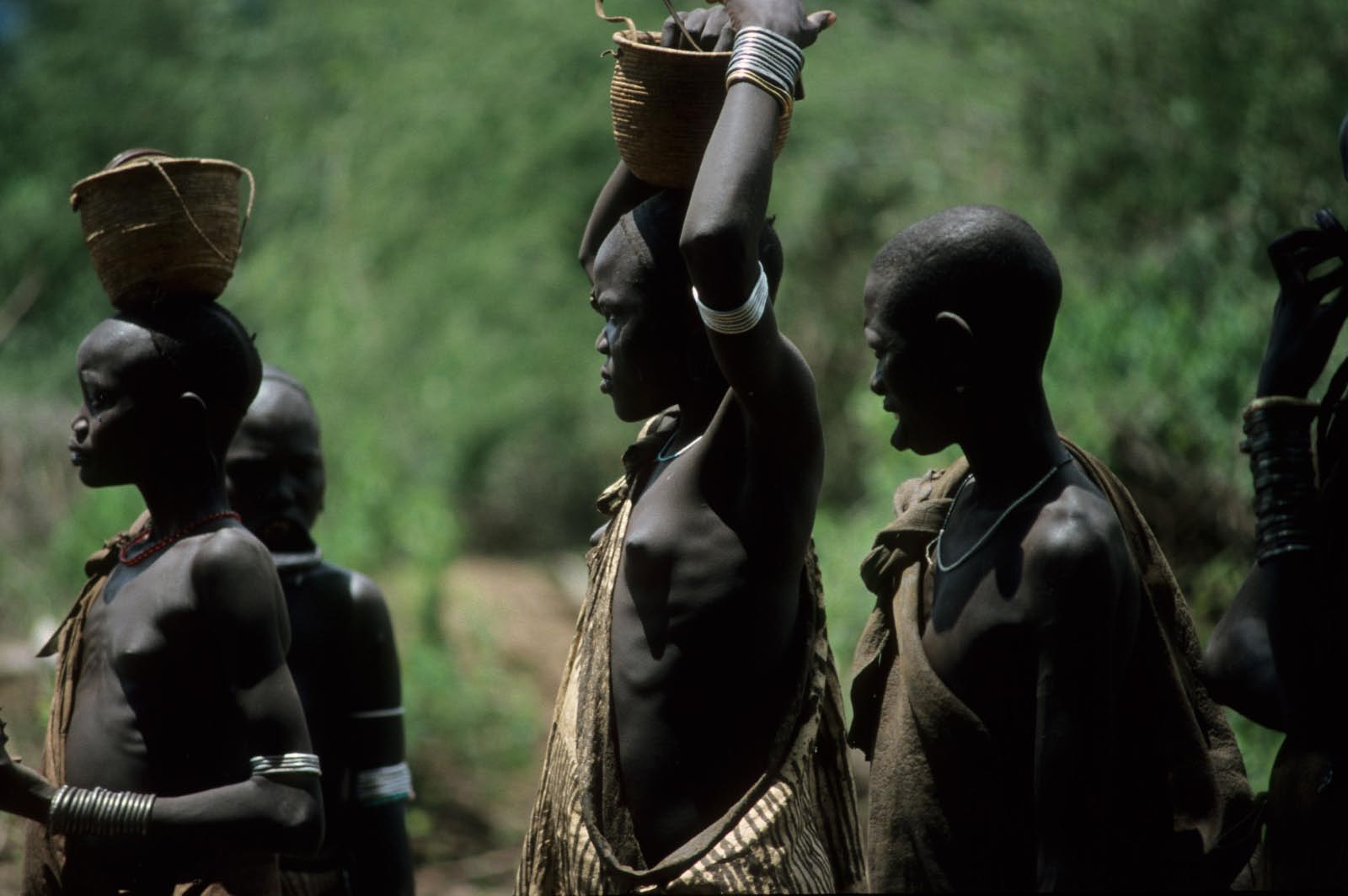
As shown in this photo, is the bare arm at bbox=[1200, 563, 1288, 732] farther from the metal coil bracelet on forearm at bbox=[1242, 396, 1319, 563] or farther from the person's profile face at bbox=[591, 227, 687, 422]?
the person's profile face at bbox=[591, 227, 687, 422]

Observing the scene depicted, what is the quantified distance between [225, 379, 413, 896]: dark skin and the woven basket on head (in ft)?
4.90

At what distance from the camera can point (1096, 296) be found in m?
8.02

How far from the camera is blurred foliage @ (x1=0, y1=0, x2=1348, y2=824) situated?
24.8 ft

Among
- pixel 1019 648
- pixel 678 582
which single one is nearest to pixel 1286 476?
pixel 1019 648

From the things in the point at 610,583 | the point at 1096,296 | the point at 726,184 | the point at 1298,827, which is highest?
the point at 1096,296

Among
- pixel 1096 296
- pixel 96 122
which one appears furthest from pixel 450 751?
pixel 96 122

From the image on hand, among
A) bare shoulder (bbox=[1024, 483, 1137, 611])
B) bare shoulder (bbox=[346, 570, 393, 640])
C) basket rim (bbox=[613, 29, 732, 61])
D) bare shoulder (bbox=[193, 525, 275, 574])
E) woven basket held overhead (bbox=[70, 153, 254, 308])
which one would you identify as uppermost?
basket rim (bbox=[613, 29, 732, 61])

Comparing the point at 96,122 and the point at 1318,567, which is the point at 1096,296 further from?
the point at 96,122

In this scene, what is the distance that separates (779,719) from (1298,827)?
0.87 m

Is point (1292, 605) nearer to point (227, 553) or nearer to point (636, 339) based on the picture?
point (636, 339)

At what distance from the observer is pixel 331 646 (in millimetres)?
4117

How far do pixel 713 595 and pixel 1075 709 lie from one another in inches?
27.8

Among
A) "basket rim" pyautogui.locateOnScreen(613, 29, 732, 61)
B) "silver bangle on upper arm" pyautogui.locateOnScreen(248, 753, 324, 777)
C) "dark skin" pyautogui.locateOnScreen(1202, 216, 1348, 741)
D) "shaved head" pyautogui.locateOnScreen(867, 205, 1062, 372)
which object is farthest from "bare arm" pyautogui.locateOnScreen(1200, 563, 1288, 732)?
"silver bangle on upper arm" pyautogui.locateOnScreen(248, 753, 324, 777)

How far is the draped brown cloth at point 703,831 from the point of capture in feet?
8.89
